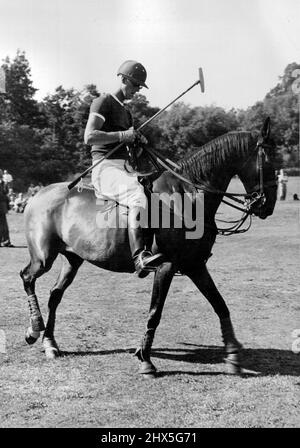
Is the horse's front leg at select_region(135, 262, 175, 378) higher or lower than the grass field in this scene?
higher

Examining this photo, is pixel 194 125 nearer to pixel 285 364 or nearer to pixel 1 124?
pixel 1 124

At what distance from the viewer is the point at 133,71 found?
266 inches

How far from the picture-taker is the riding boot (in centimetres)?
641

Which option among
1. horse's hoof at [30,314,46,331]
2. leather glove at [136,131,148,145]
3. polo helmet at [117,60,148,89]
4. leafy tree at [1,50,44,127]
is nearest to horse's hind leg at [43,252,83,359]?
horse's hoof at [30,314,46,331]

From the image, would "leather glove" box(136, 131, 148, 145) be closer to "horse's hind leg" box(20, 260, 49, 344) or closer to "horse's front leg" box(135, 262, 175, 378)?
"horse's front leg" box(135, 262, 175, 378)

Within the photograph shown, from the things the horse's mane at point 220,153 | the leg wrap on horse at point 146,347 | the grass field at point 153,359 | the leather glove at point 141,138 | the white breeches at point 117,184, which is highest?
the leather glove at point 141,138

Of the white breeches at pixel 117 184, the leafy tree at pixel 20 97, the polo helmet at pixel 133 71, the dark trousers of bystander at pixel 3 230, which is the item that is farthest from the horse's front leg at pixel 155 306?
the leafy tree at pixel 20 97

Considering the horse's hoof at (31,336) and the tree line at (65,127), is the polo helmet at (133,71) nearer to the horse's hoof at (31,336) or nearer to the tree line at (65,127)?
the horse's hoof at (31,336)

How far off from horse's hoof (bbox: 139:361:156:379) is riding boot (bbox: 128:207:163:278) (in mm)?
1006

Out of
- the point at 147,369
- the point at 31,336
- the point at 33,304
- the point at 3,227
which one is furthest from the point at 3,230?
the point at 147,369

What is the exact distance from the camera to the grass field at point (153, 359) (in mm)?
5377

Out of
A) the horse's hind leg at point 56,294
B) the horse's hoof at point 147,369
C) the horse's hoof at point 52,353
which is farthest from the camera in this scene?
the horse's hind leg at point 56,294

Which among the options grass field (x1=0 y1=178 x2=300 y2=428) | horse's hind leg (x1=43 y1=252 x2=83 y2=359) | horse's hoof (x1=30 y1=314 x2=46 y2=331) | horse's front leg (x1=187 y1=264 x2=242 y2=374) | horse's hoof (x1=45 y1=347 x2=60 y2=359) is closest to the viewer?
grass field (x1=0 y1=178 x2=300 y2=428)

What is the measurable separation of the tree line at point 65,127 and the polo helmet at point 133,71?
151 ft
